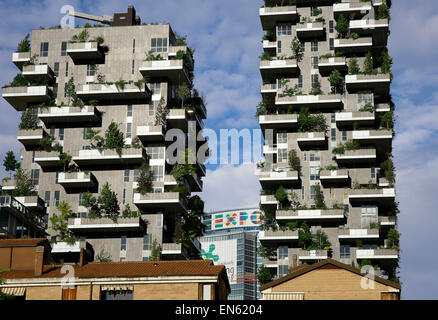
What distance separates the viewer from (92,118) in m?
95.0

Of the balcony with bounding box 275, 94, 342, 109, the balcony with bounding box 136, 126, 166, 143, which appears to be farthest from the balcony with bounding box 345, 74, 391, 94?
the balcony with bounding box 136, 126, 166, 143

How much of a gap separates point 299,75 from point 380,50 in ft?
38.3

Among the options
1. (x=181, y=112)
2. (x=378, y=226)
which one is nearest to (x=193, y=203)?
(x=181, y=112)

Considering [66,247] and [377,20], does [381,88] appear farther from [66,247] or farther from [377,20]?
[66,247]

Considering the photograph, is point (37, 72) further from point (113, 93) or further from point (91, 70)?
point (113, 93)

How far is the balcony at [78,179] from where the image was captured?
9156 centimetres

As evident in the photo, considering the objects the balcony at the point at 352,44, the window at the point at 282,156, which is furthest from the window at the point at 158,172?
the balcony at the point at 352,44

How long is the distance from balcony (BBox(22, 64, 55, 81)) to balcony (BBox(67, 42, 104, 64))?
3306mm

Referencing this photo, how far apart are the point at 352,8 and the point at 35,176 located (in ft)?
146

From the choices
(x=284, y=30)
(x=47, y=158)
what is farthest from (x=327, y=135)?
(x=47, y=158)

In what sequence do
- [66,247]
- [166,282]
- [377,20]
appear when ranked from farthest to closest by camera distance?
[377,20] → [66,247] → [166,282]

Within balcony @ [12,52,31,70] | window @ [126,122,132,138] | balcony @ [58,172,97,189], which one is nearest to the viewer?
balcony @ [58,172,97,189]

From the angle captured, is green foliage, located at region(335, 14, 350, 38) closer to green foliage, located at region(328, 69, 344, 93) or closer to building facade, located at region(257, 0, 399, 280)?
building facade, located at region(257, 0, 399, 280)

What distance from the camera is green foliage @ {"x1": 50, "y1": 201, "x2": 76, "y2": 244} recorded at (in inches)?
3565
